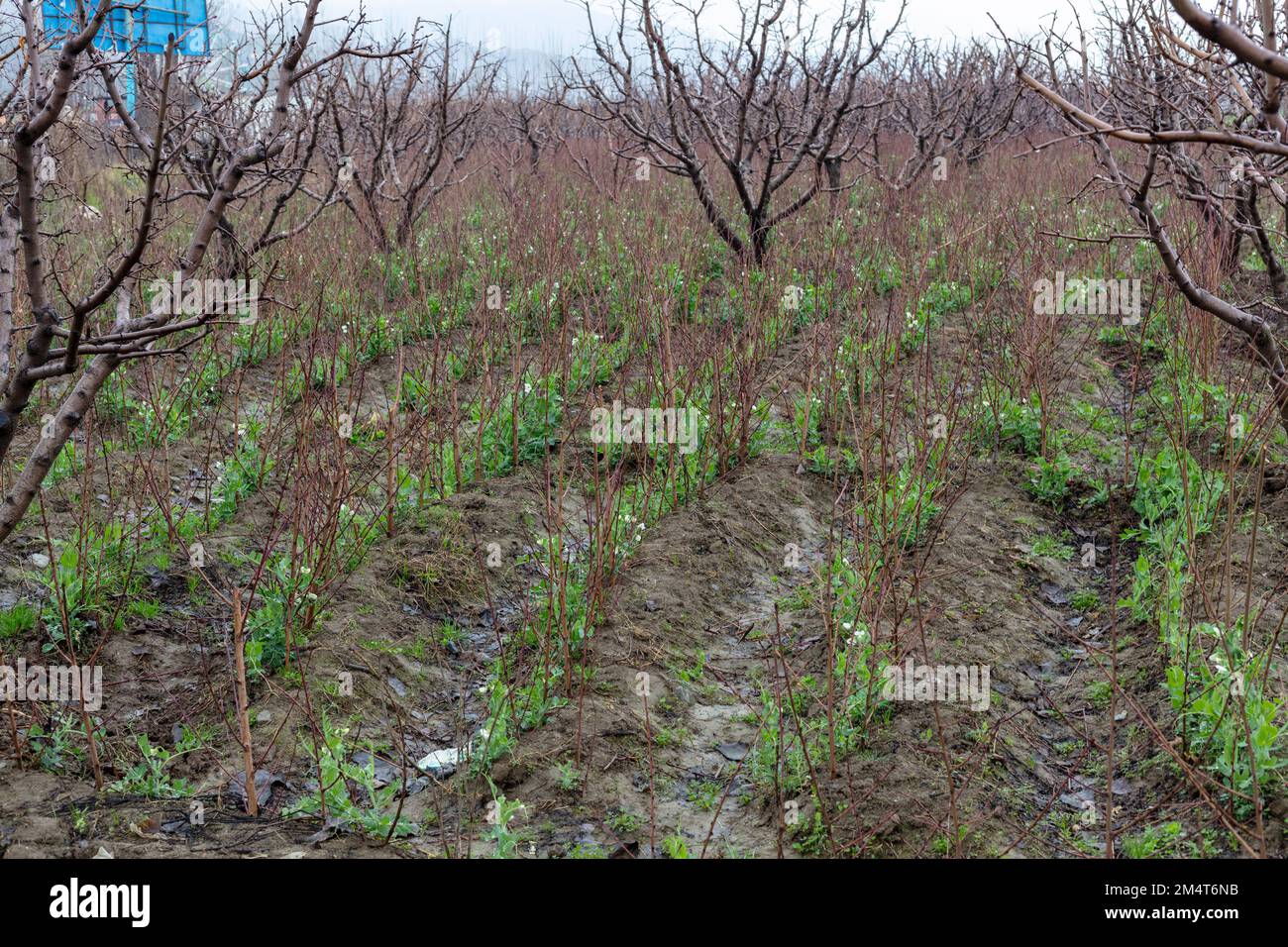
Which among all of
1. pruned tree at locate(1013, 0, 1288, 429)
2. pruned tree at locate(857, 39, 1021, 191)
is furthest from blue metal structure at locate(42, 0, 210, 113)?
pruned tree at locate(857, 39, 1021, 191)

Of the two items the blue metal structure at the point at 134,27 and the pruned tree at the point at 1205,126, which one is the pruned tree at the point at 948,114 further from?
the blue metal structure at the point at 134,27

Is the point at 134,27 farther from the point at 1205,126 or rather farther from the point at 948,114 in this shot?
the point at 948,114

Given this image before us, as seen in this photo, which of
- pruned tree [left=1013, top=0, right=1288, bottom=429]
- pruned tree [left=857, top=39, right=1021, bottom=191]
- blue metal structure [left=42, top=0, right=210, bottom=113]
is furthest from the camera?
pruned tree [left=857, top=39, right=1021, bottom=191]

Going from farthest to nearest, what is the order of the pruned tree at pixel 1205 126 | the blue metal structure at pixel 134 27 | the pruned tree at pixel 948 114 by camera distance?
the pruned tree at pixel 948 114, the blue metal structure at pixel 134 27, the pruned tree at pixel 1205 126

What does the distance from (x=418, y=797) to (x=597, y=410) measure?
249 cm

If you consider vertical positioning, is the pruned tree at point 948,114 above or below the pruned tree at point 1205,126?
above

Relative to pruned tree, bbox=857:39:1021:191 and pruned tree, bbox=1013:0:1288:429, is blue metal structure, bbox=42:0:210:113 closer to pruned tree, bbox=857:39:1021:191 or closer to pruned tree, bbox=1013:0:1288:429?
pruned tree, bbox=1013:0:1288:429

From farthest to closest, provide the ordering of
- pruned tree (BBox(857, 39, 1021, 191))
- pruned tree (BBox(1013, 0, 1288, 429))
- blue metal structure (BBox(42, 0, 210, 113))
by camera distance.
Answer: pruned tree (BBox(857, 39, 1021, 191)) < blue metal structure (BBox(42, 0, 210, 113)) < pruned tree (BBox(1013, 0, 1288, 429))

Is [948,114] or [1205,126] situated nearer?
[1205,126]

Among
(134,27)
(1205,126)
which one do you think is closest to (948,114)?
(1205,126)

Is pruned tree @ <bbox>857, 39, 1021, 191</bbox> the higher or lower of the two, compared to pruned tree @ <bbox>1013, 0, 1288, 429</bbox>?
higher

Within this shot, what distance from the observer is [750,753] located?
11.4 feet

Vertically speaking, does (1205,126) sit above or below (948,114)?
below

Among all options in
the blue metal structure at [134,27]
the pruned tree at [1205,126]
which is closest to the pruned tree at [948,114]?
the pruned tree at [1205,126]
